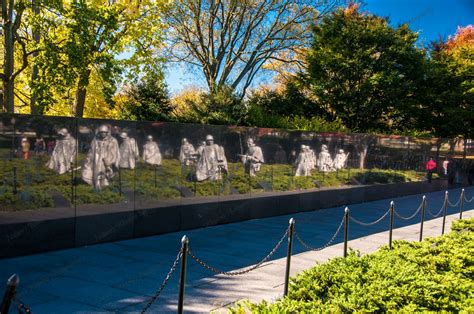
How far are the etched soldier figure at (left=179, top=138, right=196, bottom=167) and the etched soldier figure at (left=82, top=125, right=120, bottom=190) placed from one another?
192cm

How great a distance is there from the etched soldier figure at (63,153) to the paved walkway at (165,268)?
4.96 feet

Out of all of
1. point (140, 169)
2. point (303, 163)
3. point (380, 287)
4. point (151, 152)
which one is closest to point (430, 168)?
point (303, 163)

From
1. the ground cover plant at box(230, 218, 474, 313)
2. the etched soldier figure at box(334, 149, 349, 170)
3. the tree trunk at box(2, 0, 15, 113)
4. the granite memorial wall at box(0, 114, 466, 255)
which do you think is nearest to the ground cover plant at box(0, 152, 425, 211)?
the granite memorial wall at box(0, 114, 466, 255)

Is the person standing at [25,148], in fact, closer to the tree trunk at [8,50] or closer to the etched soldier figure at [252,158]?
the etched soldier figure at [252,158]

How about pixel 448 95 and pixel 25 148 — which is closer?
pixel 25 148

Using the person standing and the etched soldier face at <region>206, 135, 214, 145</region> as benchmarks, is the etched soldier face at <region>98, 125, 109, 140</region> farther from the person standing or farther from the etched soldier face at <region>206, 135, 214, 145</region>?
the etched soldier face at <region>206, 135, 214, 145</region>

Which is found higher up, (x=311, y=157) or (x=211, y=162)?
(x=311, y=157)

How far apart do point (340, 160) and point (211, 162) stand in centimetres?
714

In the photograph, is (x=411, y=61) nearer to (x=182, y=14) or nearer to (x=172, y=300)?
(x=182, y=14)

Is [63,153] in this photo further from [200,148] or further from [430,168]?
[430,168]

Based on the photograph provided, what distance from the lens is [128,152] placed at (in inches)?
405

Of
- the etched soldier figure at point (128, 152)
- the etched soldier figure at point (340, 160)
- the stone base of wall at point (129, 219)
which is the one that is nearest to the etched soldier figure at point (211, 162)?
the stone base of wall at point (129, 219)

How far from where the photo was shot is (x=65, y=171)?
9.14 meters

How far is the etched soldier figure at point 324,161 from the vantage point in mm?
16969
